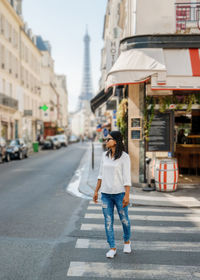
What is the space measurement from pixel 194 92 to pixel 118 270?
7687mm

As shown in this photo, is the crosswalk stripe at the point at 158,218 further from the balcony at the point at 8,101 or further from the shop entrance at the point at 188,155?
the balcony at the point at 8,101

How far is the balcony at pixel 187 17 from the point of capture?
997cm

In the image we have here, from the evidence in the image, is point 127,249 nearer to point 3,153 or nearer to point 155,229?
point 155,229

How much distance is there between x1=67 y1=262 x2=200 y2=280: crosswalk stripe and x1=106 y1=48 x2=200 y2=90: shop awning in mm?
5685

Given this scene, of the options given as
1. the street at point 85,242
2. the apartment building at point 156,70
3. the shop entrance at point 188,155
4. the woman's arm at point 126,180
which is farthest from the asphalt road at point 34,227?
the shop entrance at point 188,155

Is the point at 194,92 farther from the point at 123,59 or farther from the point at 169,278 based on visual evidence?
the point at 169,278

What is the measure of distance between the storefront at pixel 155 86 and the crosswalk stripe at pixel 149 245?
4.87m

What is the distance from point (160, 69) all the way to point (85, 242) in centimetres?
548

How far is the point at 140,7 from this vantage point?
9.74 metres

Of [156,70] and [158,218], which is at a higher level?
[156,70]

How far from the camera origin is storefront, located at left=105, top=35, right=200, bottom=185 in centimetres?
891

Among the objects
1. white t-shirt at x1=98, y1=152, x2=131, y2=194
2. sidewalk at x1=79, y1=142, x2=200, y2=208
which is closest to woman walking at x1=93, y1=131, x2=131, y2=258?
white t-shirt at x1=98, y1=152, x2=131, y2=194

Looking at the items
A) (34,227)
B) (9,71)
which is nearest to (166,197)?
(34,227)

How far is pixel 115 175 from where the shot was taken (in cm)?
436
